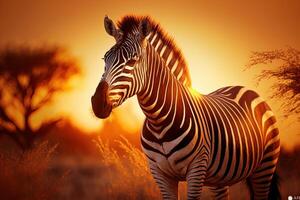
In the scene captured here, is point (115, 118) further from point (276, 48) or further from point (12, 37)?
point (276, 48)

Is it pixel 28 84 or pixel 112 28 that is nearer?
pixel 112 28

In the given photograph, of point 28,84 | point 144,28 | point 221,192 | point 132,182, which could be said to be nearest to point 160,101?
point 144,28

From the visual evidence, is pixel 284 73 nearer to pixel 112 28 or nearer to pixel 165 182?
pixel 165 182

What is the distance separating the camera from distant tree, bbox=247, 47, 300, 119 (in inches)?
165

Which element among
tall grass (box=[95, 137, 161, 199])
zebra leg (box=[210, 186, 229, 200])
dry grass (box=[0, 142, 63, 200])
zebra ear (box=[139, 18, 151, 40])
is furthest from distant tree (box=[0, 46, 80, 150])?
zebra ear (box=[139, 18, 151, 40])

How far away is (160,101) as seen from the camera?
8.84ft

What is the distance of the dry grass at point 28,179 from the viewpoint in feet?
12.8

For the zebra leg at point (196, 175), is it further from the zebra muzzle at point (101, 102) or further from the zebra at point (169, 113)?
the zebra muzzle at point (101, 102)

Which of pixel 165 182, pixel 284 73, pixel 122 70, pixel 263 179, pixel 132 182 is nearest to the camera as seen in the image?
pixel 122 70

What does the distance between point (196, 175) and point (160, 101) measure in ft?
1.39

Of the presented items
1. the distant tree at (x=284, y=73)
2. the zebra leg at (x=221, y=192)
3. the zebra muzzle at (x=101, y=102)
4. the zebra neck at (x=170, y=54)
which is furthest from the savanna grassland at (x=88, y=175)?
the zebra muzzle at (x=101, y=102)

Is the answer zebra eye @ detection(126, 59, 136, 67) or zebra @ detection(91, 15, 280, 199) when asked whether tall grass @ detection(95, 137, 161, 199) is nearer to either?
zebra @ detection(91, 15, 280, 199)

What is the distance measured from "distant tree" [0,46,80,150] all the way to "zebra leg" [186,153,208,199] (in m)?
2.68

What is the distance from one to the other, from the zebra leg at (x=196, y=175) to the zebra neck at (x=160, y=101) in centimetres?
21
